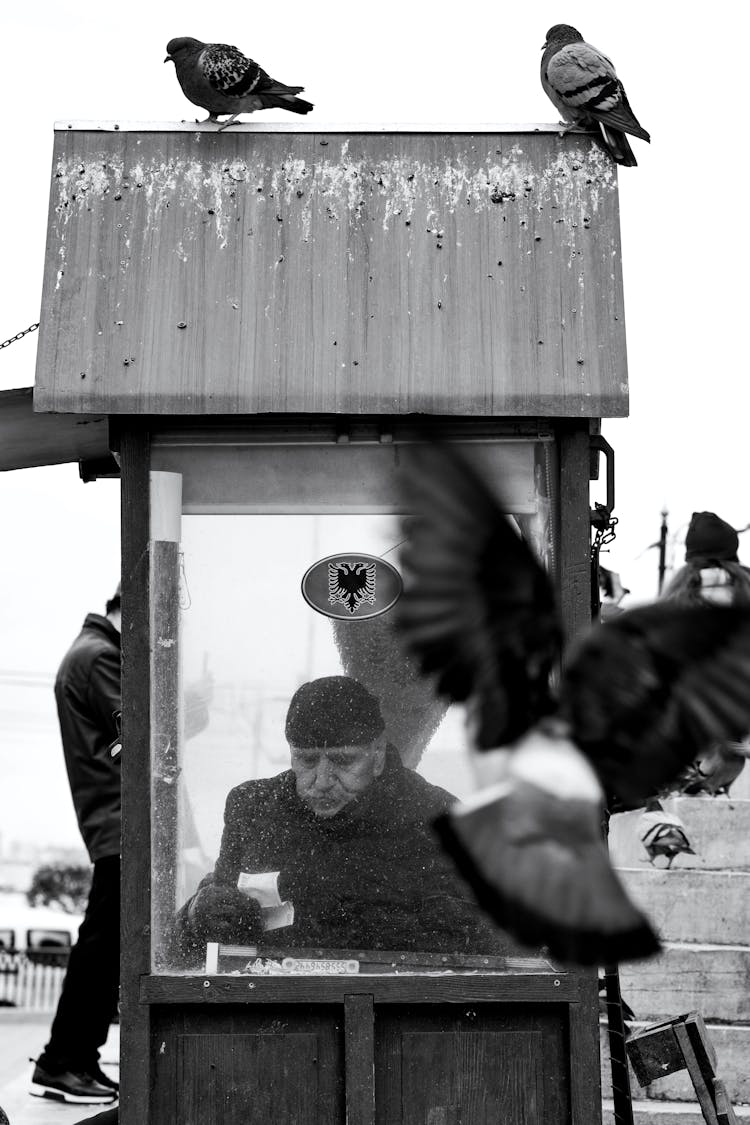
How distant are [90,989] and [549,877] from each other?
4.07 meters

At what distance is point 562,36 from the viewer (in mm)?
5176

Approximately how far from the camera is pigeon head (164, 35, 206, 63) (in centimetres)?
487

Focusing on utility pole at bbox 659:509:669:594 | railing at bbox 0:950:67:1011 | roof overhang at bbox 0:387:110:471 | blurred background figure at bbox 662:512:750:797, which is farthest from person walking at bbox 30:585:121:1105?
railing at bbox 0:950:67:1011

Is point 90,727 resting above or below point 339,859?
above

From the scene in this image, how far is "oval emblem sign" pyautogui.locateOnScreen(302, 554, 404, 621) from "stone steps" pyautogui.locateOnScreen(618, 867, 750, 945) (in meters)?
3.41

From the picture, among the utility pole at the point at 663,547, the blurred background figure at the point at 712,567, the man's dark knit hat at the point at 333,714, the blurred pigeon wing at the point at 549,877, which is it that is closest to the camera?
the blurred pigeon wing at the point at 549,877

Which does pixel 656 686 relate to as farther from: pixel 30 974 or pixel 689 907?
pixel 30 974

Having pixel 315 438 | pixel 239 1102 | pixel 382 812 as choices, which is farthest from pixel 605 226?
pixel 239 1102

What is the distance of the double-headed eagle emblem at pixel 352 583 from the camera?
14.3 feet

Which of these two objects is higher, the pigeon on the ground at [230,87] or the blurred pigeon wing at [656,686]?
the pigeon on the ground at [230,87]

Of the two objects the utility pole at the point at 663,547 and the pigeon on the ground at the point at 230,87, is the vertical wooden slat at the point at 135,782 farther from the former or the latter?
the utility pole at the point at 663,547

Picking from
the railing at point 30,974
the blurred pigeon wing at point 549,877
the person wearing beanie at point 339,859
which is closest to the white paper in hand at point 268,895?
the person wearing beanie at point 339,859

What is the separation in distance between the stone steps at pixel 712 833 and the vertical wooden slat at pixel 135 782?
160 inches

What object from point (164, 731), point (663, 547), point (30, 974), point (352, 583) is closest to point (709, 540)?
point (352, 583)
